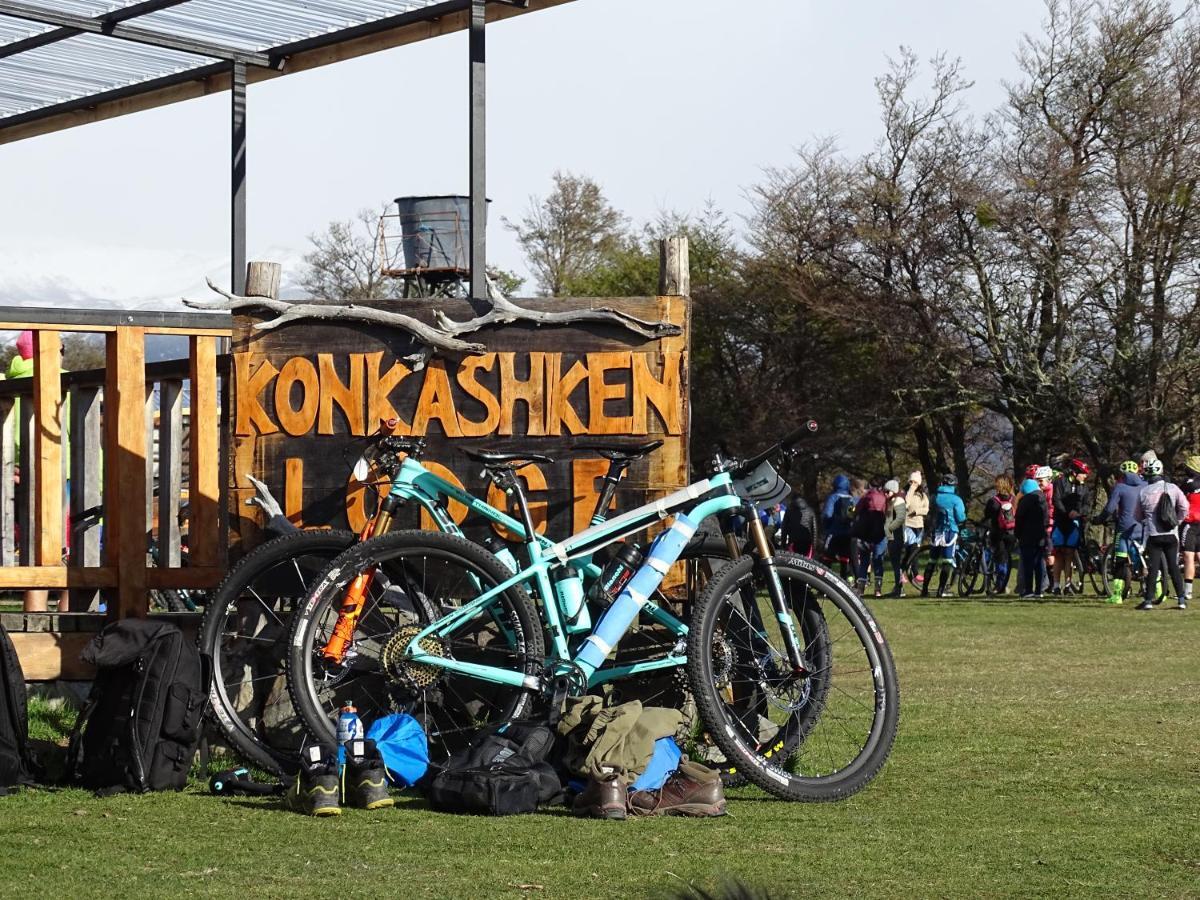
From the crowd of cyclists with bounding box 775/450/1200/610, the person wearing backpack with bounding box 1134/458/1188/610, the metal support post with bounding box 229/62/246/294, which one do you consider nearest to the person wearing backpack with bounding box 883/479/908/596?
the crowd of cyclists with bounding box 775/450/1200/610

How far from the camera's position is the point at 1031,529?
71.4 feet

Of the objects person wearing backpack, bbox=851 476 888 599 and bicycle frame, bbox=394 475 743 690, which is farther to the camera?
person wearing backpack, bbox=851 476 888 599

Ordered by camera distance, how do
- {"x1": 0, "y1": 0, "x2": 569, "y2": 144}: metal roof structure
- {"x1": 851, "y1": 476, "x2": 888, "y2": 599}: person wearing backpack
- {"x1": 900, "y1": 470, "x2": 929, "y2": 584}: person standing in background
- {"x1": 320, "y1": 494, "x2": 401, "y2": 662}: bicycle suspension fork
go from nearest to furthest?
{"x1": 320, "y1": 494, "x2": 401, "y2": 662}: bicycle suspension fork < {"x1": 0, "y1": 0, "x2": 569, "y2": 144}: metal roof structure < {"x1": 851, "y1": 476, "x2": 888, "y2": 599}: person wearing backpack < {"x1": 900, "y1": 470, "x2": 929, "y2": 584}: person standing in background

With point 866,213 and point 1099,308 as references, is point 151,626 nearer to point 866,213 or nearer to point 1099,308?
point 1099,308

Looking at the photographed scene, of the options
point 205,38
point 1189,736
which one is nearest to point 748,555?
point 1189,736

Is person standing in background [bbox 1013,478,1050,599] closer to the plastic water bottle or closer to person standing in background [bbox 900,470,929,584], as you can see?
person standing in background [bbox 900,470,929,584]

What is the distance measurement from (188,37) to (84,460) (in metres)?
3.01

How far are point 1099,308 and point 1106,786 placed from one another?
1127 inches

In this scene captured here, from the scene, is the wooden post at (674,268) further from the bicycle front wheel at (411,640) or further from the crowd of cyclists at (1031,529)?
the crowd of cyclists at (1031,529)

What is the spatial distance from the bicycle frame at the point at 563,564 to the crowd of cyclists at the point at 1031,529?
534 inches

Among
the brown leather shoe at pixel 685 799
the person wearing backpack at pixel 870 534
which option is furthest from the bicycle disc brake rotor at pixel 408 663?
the person wearing backpack at pixel 870 534

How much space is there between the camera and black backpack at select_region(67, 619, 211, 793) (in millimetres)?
6555

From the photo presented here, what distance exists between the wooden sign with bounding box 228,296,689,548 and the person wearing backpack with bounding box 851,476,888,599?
15.7 metres

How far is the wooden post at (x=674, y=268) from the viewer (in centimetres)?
780
